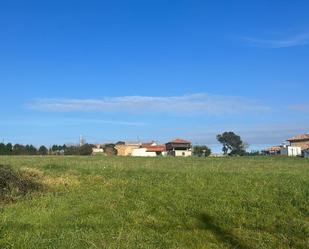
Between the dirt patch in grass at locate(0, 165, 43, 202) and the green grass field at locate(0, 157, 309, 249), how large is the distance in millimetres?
266

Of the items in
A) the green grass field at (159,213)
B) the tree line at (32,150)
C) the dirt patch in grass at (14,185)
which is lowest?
the green grass field at (159,213)

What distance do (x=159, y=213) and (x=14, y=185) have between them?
13.8 feet

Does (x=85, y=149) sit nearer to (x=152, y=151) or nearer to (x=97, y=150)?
(x=97, y=150)

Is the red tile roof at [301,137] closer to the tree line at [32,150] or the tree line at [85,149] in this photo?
the tree line at [85,149]

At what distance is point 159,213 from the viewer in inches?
516

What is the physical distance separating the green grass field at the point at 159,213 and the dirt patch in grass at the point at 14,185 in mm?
266

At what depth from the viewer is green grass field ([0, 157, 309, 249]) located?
10.6 metres

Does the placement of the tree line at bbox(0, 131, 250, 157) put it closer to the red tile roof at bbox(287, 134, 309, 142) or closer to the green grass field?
the red tile roof at bbox(287, 134, 309, 142)

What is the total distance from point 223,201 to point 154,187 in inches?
95.2

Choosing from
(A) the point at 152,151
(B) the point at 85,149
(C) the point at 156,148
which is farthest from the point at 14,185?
(C) the point at 156,148

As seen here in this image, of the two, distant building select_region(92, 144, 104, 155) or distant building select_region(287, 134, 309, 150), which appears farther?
distant building select_region(287, 134, 309, 150)

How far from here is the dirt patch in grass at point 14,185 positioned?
46.5 feet

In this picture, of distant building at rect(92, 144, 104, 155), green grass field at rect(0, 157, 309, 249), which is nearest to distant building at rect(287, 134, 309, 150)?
distant building at rect(92, 144, 104, 155)

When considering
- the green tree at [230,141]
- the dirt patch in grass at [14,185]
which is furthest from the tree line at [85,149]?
the dirt patch in grass at [14,185]
